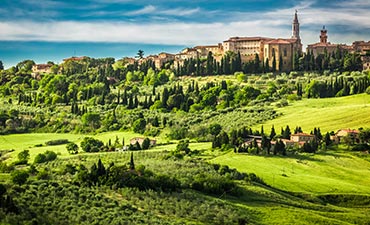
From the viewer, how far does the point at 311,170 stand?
187ft

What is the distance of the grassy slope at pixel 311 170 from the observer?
51.5m

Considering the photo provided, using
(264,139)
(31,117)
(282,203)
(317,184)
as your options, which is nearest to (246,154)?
(264,139)

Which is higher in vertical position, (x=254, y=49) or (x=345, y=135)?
(x=254, y=49)

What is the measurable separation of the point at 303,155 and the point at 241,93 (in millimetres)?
38184

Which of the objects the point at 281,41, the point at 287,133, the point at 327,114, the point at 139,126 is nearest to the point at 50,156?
the point at 139,126

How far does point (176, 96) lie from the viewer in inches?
3917

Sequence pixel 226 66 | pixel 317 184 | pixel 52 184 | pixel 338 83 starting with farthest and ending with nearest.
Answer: pixel 226 66, pixel 338 83, pixel 317 184, pixel 52 184

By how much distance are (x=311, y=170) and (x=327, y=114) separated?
24964 millimetres

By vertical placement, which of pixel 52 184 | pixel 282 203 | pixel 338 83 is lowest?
pixel 282 203

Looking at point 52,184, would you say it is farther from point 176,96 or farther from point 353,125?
point 176,96

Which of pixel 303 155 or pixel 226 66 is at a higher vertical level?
pixel 226 66

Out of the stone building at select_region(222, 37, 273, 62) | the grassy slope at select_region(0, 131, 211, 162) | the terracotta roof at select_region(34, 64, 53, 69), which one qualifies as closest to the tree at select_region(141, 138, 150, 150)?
the grassy slope at select_region(0, 131, 211, 162)

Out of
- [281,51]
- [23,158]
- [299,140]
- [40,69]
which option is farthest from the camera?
[40,69]

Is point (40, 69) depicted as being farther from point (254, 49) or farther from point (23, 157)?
point (23, 157)
